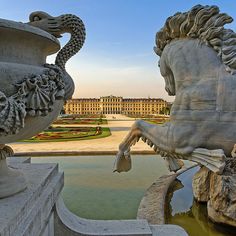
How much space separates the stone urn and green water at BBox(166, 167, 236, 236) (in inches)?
94.7

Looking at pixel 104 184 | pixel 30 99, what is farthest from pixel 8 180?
pixel 104 184

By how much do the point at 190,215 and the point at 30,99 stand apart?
3124mm

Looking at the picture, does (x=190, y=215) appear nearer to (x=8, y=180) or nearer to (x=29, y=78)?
(x=8, y=180)

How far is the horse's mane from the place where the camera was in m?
2.38

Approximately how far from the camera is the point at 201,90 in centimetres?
242

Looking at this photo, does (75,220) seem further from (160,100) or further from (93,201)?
(160,100)

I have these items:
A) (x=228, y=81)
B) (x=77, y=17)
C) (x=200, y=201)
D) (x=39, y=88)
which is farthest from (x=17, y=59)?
(x=200, y=201)

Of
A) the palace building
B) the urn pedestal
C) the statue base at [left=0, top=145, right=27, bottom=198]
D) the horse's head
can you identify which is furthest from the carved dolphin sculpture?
the palace building

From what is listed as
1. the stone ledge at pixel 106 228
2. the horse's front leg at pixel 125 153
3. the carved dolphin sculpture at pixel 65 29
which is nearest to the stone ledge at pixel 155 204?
the horse's front leg at pixel 125 153

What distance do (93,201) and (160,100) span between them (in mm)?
94917

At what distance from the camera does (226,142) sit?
241cm

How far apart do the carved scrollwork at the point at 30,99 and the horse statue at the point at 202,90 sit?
1.17m

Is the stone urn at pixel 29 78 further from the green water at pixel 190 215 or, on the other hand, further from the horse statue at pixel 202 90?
the green water at pixel 190 215

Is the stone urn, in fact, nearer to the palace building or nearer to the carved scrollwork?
the carved scrollwork
